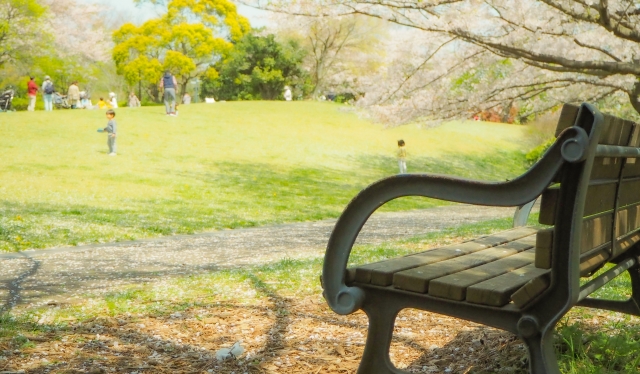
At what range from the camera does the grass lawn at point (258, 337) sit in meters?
3.38

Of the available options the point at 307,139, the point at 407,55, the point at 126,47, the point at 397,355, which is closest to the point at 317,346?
the point at 397,355

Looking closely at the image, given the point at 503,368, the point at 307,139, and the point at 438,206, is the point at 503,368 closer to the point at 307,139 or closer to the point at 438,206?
the point at 438,206

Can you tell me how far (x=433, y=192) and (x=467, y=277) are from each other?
0.41 metres

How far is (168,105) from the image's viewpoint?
32094 millimetres

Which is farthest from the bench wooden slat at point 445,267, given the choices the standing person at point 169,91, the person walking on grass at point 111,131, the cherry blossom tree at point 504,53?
the standing person at point 169,91

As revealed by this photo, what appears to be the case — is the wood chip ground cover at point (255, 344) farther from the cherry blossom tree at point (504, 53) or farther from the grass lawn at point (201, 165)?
the grass lawn at point (201, 165)

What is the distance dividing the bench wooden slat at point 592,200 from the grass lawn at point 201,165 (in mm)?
7896

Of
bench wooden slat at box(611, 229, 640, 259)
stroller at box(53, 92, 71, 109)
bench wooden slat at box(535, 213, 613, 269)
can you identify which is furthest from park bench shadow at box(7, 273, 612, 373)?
stroller at box(53, 92, 71, 109)

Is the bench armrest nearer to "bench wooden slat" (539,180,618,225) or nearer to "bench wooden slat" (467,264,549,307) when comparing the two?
"bench wooden slat" (539,180,618,225)

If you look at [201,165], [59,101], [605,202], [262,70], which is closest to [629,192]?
[605,202]

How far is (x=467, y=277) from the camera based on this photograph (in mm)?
2529

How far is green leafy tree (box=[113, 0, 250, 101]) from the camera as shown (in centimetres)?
4909

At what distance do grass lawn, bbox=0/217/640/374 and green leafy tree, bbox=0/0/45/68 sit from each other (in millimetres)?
32465

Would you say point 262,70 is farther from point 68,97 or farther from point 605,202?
point 605,202
